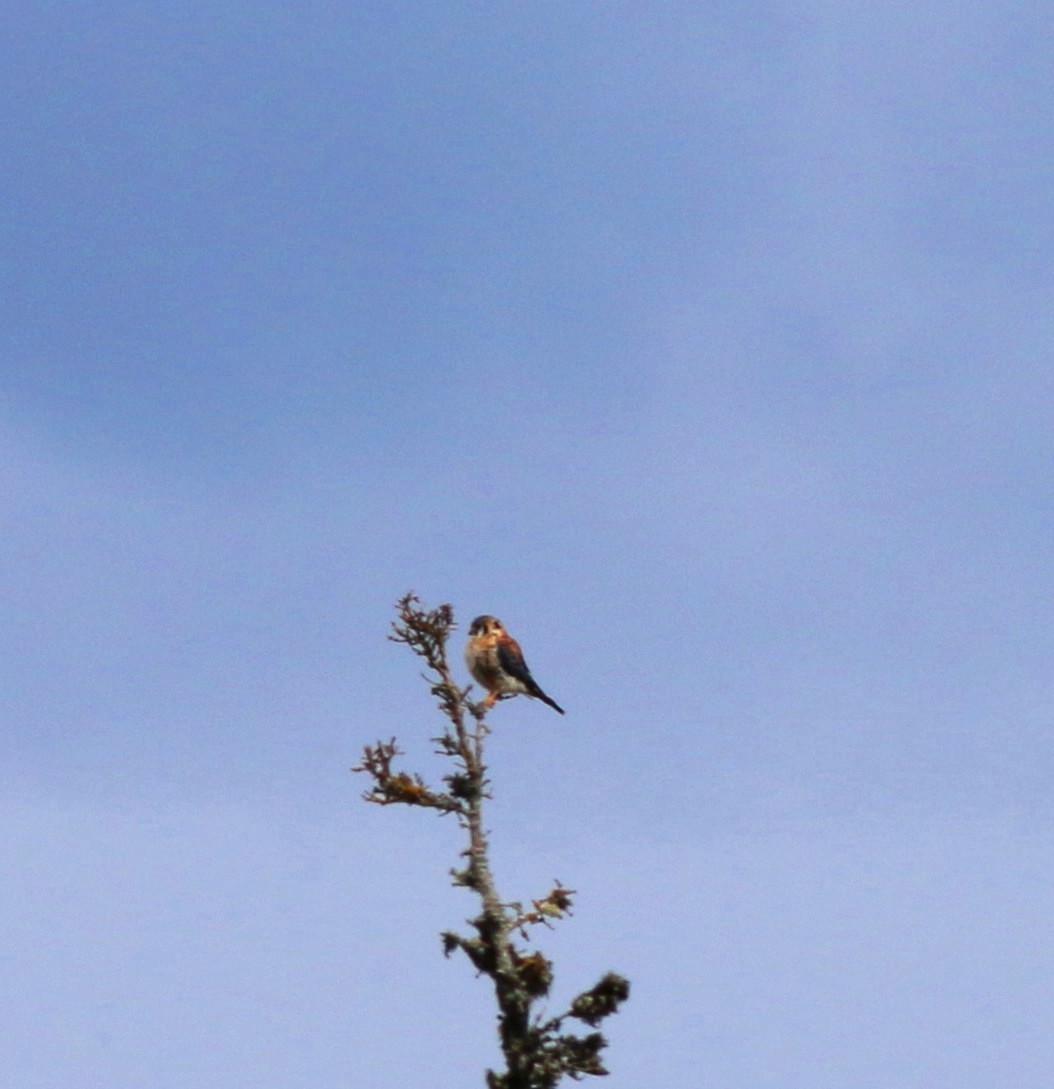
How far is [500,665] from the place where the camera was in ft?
66.9

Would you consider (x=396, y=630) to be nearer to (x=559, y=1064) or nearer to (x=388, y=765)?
(x=388, y=765)

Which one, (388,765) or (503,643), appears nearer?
(388,765)

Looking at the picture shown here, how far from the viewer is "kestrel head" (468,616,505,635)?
68.2ft

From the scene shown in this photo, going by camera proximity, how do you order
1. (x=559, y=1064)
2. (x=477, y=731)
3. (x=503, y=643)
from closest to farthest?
1. (x=559, y=1064)
2. (x=477, y=731)
3. (x=503, y=643)

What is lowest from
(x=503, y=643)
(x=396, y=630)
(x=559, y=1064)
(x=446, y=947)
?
(x=559, y=1064)

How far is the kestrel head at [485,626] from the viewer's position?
68.2 feet

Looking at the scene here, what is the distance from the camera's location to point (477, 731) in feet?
55.6

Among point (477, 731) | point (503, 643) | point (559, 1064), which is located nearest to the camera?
point (559, 1064)

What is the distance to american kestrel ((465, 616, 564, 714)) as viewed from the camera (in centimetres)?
2034

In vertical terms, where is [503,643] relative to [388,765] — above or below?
above

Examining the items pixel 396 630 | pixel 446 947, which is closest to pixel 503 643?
pixel 396 630

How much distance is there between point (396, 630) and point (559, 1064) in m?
5.10

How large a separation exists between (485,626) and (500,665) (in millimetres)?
706

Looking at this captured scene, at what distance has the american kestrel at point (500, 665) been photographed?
20344mm
